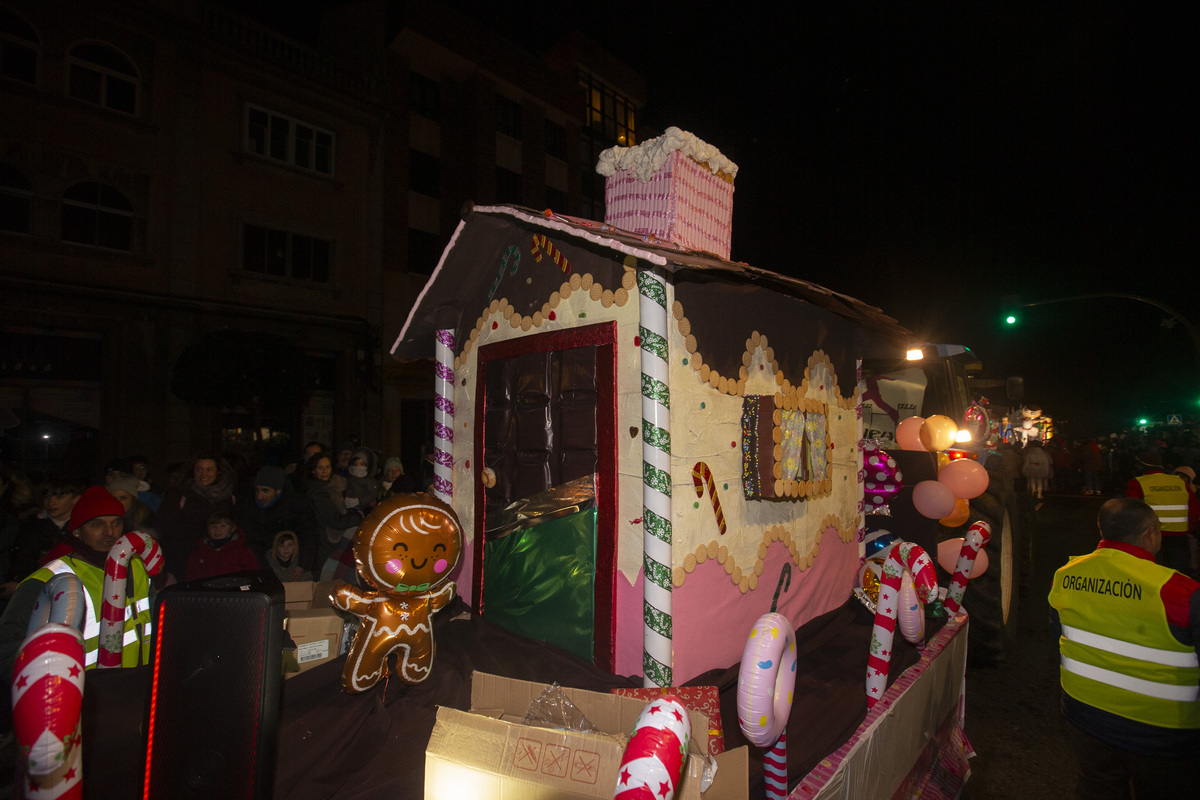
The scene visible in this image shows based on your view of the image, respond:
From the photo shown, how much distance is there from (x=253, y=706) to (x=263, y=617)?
32 cm

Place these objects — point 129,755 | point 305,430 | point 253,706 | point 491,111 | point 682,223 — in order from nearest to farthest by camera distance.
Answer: point 253,706, point 129,755, point 682,223, point 305,430, point 491,111

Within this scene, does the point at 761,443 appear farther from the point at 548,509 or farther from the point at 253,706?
the point at 253,706

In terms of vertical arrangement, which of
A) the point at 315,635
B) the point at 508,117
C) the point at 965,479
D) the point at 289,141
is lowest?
the point at 315,635

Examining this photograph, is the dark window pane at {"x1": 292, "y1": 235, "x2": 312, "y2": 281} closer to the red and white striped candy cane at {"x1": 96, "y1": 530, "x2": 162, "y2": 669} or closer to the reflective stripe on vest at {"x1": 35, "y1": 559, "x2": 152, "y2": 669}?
the reflective stripe on vest at {"x1": 35, "y1": 559, "x2": 152, "y2": 669}

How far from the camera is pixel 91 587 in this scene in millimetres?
3352

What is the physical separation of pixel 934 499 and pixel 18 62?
16376mm

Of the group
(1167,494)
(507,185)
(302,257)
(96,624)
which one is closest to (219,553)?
(96,624)

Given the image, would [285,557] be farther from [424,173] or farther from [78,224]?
[424,173]

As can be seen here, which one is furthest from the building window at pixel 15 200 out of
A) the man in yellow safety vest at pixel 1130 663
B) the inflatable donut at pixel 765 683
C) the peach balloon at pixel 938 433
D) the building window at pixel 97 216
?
the man in yellow safety vest at pixel 1130 663

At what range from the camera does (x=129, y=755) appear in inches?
108

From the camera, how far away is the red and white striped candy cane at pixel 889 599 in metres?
3.18

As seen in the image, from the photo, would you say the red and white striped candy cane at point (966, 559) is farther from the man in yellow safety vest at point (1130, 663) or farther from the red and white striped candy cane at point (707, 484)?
the red and white striped candy cane at point (707, 484)

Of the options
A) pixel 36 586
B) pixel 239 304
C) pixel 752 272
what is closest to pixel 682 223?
pixel 752 272

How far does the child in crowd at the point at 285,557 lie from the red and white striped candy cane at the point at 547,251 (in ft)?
11.3
